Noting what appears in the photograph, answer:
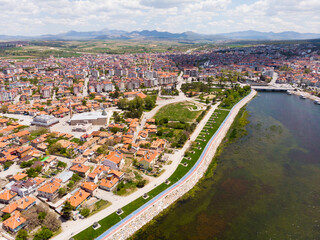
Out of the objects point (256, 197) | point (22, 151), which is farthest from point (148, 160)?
point (22, 151)

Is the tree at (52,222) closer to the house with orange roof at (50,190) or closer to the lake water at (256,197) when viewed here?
the house with orange roof at (50,190)

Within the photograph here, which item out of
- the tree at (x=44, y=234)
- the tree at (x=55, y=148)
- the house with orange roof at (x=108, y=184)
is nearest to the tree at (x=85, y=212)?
the tree at (x=44, y=234)

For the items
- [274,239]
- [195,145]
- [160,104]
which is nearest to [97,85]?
[160,104]

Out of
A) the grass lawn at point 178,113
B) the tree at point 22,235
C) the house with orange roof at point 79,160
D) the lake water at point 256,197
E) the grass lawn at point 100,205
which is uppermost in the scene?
the grass lawn at point 178,113

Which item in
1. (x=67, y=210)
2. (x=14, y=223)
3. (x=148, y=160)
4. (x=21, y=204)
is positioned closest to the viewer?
(x=14, y=223)

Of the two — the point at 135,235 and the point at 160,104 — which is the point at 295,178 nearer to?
the point at 135,235

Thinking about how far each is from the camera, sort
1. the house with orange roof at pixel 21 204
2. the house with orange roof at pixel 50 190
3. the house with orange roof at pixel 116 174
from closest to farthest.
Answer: the house with orange roof at pixel 21 204
the house with orange roof at pixel 50 190
the house with orange roof at pixel 116 174

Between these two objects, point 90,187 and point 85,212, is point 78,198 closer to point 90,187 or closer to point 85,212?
point 90,187
